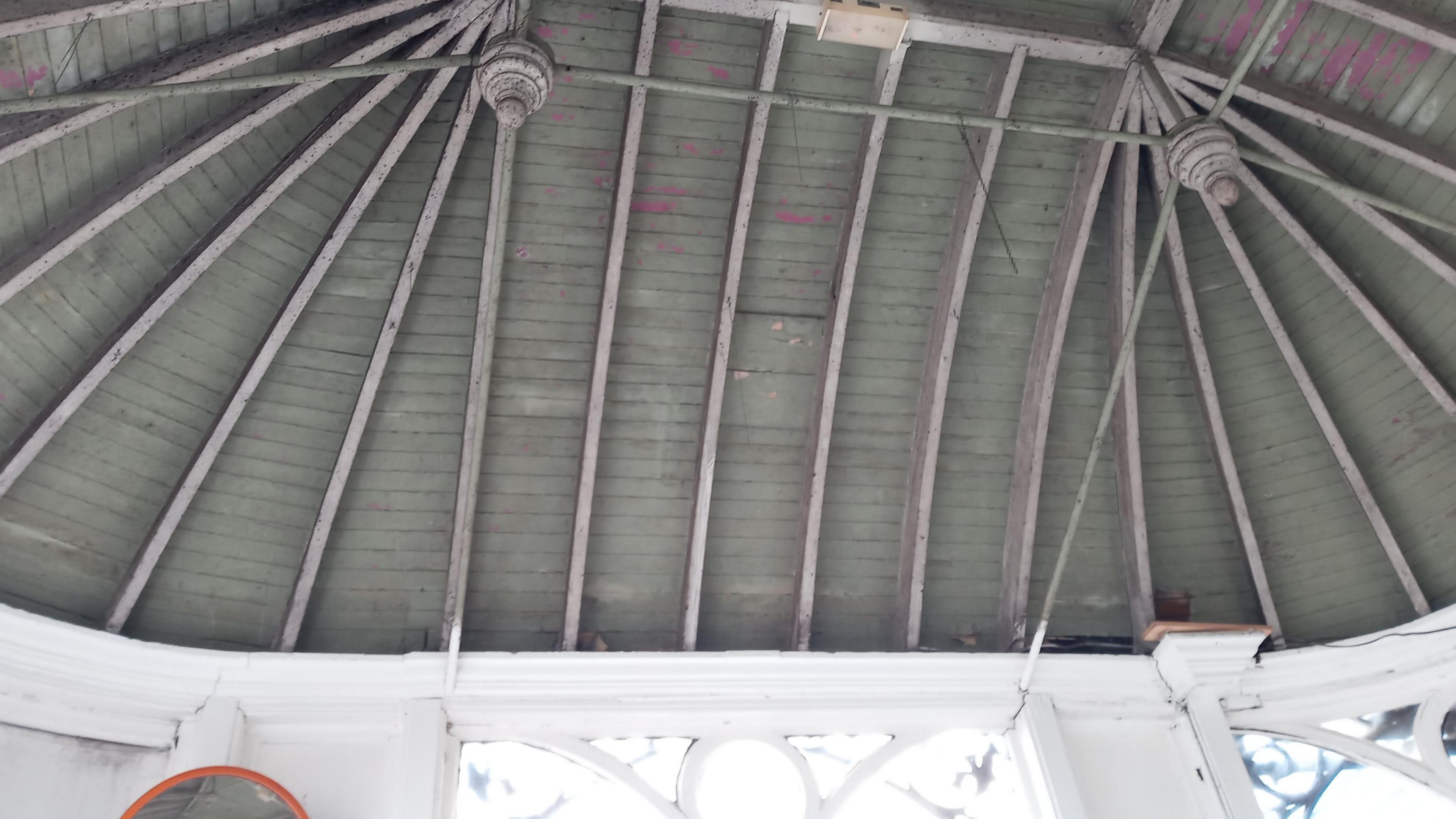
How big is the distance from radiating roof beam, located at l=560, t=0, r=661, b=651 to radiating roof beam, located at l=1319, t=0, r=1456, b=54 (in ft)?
13.4

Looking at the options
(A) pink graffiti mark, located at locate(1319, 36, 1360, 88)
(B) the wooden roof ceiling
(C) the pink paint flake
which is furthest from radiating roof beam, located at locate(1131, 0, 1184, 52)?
(C) the pink paint flake

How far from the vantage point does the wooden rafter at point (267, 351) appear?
7227 millimetres

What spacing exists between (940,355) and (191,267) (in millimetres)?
4858

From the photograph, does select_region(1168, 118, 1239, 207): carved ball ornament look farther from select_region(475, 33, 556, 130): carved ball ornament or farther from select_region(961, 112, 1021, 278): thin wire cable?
select_region(475, 33, 556, 130): carved ball ornament

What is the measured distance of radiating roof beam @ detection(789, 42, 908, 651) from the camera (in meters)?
7.47

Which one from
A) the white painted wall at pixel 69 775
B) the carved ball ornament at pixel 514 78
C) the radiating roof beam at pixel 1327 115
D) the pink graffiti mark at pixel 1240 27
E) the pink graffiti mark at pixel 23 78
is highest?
the pink graffiti mark at pixel 1240 27

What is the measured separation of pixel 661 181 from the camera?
775cm

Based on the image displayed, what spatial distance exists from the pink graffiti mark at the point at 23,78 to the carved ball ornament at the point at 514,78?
7.95 feet

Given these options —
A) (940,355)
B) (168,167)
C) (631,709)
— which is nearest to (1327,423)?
(940,355)

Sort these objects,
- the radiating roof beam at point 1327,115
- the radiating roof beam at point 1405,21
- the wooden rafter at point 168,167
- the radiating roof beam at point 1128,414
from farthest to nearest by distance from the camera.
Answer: the radiating roof beam at point 1128,414 → the radiating roof beam at point 1327,115 → the radiating roof beam at point 1405,21 → the wooden rafter at point 168,167

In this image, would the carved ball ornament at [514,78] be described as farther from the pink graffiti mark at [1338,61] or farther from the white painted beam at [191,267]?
the pink graffiti mark at [1338,61]

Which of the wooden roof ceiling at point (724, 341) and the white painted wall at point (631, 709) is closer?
the white painted wall at point (631, 709)

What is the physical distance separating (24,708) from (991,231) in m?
6.81

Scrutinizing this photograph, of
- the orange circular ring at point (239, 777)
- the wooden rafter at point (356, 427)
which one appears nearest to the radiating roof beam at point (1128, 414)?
the wooden rafter at point (356, 427)
